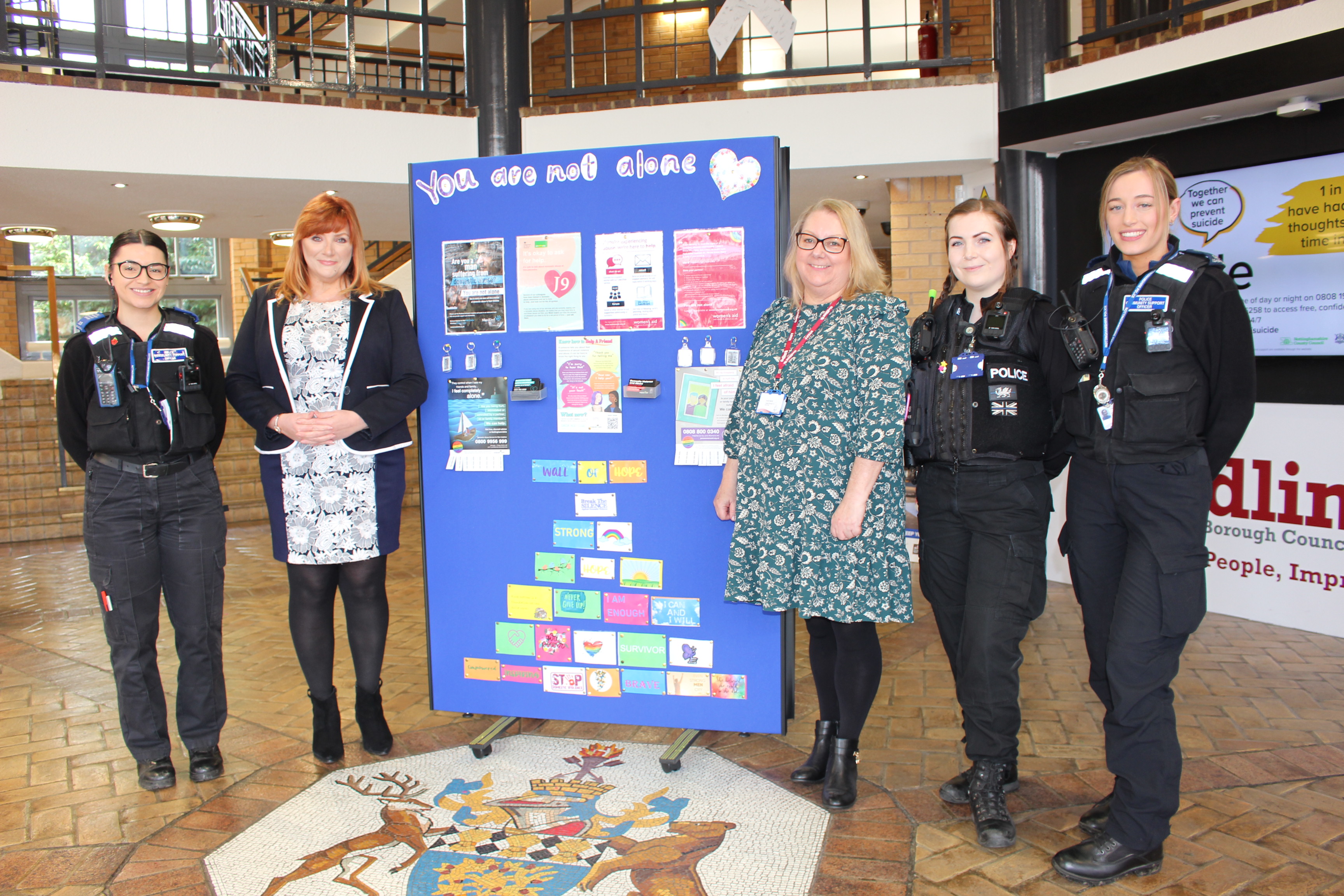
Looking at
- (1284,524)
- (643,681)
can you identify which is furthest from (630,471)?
(1284,524)

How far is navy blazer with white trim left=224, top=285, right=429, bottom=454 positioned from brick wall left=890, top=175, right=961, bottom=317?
4271 millimetres

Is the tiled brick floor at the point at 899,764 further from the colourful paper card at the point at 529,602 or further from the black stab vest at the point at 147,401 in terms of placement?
the black stab vest at the point at 147,401

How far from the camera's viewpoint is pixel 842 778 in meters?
2.63

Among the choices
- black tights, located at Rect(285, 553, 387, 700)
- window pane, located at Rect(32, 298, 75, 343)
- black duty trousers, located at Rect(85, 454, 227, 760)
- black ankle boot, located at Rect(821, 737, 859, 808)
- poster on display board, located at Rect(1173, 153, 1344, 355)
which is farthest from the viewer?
window pane, located at Rect(32, 298, 75, 343)

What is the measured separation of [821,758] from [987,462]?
1.05 metres

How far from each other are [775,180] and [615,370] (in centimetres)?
75

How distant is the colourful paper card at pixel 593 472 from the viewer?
116 inches

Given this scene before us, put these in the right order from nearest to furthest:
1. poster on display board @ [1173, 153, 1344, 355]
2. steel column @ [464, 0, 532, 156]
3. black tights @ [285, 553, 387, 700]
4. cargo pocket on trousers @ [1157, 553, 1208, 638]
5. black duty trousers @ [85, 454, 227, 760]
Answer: cargo pocket on trousers @ [1157, 553, 1208, 638] < black duty trousers @ [85, 454, 227, 760] < black tights @ [285, 553, 387, 700] < poster on display board @ [1173, 153, 1344, 355] < steel column @ [464, 0, 532, 156]

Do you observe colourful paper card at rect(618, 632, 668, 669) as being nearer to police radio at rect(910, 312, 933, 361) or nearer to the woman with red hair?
the woman with red hair

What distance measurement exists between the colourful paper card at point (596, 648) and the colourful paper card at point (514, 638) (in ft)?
0.53

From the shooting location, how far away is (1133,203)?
2.19 metres

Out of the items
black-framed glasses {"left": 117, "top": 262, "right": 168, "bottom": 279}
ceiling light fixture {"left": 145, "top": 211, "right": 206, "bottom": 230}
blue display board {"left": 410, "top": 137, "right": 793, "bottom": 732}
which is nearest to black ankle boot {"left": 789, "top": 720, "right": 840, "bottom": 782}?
blue display board {"left": 410, "top": 137, "right": 793, "bottom": 732}

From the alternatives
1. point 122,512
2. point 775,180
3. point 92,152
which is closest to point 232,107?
point 92,152

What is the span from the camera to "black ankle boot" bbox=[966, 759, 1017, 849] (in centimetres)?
239
